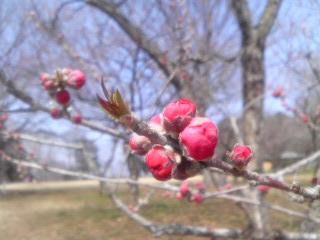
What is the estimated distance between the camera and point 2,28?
35.0ft

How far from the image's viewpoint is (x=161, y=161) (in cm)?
75

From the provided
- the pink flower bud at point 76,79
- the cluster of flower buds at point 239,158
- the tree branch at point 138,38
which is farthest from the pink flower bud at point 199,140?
the tree branch at point 138,38

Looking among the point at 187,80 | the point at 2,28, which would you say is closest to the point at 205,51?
the point at 187,80

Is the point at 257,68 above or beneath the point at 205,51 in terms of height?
beneath

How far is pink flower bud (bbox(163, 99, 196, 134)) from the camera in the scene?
769 millimetres

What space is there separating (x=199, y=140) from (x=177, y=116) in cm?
10

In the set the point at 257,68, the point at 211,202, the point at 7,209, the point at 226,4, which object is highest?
the point at 226,4

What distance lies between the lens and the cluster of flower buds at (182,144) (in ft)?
2.35

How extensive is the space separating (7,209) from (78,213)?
345cm

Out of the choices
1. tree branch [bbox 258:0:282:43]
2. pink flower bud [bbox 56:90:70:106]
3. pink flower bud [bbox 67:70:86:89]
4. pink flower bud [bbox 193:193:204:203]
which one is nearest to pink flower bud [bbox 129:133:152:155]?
pink flower bud [bbox 67:70:86:89]

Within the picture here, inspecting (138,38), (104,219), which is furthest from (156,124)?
(104,219)

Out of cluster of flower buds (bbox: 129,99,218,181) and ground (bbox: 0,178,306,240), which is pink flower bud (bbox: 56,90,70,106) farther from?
ground (bbox: 0,178,306,240)

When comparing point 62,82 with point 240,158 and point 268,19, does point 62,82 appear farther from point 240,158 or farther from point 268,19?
point 268,19

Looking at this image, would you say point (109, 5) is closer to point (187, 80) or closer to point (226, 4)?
point (187, 80)
